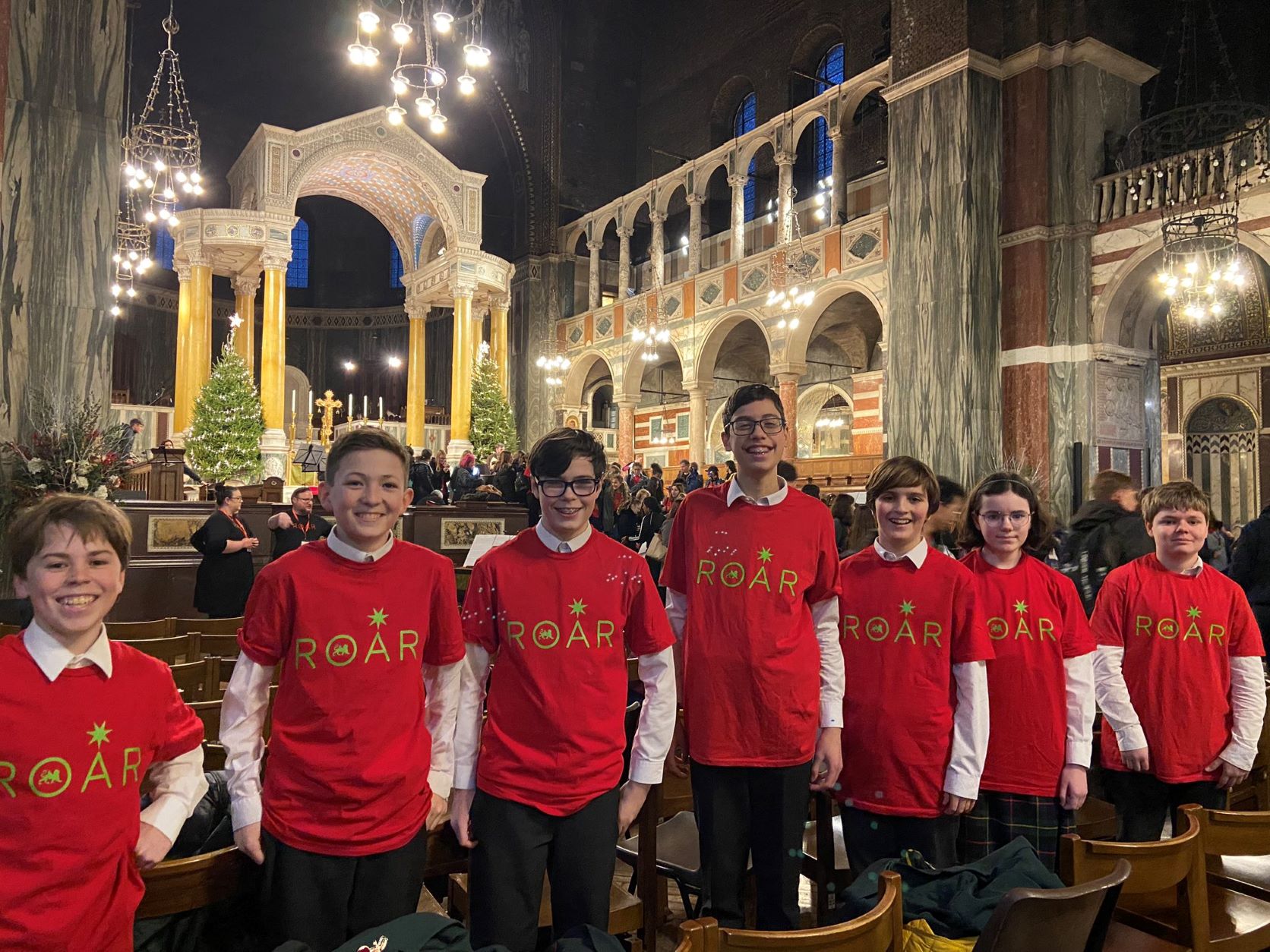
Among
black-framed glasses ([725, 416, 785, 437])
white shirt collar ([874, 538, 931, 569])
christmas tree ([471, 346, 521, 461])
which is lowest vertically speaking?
white shirt collar ([874, 538, 931, 569])

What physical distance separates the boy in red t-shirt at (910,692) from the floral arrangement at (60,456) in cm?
545

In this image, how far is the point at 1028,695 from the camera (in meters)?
2.38

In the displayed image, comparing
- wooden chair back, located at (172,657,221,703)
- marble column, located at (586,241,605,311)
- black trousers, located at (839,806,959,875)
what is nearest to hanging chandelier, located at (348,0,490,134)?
wooden chair back, located at (172,657,221,703)

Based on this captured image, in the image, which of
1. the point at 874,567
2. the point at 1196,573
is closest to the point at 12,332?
the point at 874,567

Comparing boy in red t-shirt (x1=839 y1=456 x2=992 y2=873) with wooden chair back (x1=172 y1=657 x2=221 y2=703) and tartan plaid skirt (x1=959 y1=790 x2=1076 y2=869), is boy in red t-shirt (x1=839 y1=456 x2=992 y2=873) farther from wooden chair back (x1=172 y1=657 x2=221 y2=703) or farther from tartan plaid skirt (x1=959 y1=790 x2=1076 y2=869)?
wooden chair back (x1=172 y1=657 x2=221 y2=703)

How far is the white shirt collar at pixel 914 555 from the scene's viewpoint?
2.38 m

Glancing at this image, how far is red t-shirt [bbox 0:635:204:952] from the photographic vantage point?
144cm

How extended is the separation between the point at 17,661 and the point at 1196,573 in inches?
122

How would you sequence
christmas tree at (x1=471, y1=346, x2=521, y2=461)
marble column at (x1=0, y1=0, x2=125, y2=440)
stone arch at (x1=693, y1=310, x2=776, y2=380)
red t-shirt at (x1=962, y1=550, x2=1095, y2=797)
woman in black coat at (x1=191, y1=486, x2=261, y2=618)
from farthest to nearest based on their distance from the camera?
christmas tree at (x1=471, y1=346, x2=521, y2=461), stone arch at (x1=693, y1=310, x2=776, y2=380), marble column at (x1=0, y1=0, x2=125, y2=440), woman in black coat at (x1=191, y1=486, x2=261, y2=618), red t-shirt at (x1=962, y1=550, x2=1095, y2=797)

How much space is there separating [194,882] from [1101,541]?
166 inches

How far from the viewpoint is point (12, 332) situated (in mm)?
6023

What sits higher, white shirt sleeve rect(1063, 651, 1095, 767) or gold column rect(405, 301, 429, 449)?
gold column rect(405, 301, 429, 449)

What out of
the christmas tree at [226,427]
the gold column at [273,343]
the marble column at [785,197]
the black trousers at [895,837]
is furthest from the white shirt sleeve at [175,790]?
the gold column at [273,343]

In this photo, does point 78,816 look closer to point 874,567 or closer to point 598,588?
point 598,588
